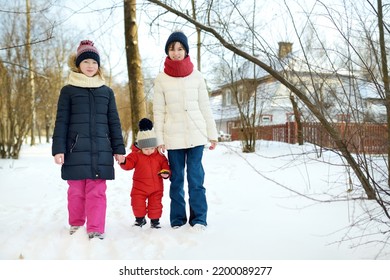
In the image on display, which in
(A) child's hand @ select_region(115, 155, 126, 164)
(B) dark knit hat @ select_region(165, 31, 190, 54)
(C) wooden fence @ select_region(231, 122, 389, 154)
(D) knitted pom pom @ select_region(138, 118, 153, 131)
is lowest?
(A) child's hand @ select_region(115, 155, 126, 164)

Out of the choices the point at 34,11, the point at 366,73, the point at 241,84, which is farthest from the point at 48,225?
the point at 241,84

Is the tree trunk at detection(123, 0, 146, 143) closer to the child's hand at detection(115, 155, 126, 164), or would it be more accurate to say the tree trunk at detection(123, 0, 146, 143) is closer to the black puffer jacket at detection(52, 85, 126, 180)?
the black puffer jacket at detection(52, 85, 126, 180)

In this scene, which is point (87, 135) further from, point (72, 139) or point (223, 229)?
point (223, 229)

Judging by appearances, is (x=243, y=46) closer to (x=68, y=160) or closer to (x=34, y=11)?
(x=68, y=160)

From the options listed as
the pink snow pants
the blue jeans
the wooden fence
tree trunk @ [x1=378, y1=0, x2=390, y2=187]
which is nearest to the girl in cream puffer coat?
the blue jeans

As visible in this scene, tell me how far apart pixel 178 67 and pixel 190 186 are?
1.90 feet

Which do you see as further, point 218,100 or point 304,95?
point 218,100

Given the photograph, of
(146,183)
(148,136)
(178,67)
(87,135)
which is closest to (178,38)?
(178,67)

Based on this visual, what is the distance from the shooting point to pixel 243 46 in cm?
177

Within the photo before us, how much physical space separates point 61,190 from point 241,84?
7.36ft

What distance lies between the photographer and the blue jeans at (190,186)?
178 centimetres

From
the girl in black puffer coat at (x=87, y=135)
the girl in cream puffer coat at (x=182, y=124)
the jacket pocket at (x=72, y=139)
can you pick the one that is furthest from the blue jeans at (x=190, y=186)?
the jacket pocket at (x=72, y=139)

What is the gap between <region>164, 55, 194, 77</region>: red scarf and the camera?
5.64ft

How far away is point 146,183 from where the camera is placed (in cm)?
179
